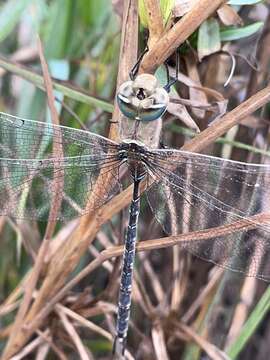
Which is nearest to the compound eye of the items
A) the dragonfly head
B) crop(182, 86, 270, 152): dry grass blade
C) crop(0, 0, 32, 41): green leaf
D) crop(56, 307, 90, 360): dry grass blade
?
the dragonfly head

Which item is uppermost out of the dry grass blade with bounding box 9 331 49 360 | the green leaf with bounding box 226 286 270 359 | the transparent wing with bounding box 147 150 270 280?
the transparent wing with bounding box 147 150 270 280

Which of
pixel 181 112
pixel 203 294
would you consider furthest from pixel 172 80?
pixel 203 294

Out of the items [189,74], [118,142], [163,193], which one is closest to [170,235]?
[163,193]

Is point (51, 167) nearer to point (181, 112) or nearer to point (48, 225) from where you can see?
point (48, 225)

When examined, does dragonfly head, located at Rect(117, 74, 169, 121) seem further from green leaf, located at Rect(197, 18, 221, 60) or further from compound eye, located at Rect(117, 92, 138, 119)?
green leaf, located at Rect(197, 18, 221, 60)

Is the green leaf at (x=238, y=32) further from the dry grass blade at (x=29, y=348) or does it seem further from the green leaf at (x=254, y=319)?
the dry grass blade at (x=29, y=348)

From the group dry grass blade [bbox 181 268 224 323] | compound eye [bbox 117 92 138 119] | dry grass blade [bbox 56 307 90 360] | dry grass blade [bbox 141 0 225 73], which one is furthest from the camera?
dry grass blade [bbox 181 268 224 323]

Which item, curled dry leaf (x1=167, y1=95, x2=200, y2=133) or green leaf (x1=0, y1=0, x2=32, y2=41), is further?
green leaf (x1=0, y1=0, x2=32, y2=41)
